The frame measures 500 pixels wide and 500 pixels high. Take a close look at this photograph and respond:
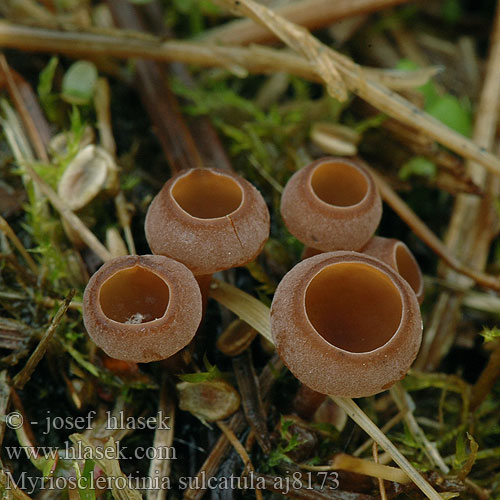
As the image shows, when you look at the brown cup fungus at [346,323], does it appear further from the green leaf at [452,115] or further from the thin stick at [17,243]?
the green leaf at [452,115]

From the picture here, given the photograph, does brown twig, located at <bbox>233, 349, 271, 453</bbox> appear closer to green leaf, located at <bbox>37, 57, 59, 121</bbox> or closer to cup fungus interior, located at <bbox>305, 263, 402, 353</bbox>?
cup fungus interior, located at <bbox>305, 263, 402, 353</bbox>

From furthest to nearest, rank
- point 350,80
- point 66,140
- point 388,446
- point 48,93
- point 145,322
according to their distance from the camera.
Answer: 1. point 48,93
2. point 66,140
3. point 350,80
4. point 388,446
5. point 145,322

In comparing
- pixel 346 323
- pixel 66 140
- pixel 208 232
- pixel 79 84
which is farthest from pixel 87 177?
pixel 346 323

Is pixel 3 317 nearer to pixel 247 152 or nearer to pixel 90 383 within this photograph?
pixel 90 383

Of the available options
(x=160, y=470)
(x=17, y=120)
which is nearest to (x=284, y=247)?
(x=160, y=470)

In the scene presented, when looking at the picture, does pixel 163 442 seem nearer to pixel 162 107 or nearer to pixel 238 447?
pixel 238 447

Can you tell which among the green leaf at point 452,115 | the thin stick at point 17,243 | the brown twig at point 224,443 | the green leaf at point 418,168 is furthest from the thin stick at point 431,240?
the thin stick at point 17,243

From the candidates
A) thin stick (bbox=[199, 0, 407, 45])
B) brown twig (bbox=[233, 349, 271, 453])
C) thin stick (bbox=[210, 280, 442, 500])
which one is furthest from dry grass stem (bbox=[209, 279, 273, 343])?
thin stick (bbox=[199, 0, 407, 45])
